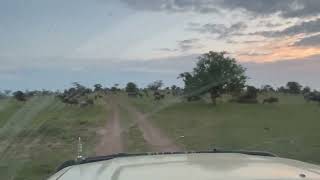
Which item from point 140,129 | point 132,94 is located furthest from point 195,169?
point 132,94

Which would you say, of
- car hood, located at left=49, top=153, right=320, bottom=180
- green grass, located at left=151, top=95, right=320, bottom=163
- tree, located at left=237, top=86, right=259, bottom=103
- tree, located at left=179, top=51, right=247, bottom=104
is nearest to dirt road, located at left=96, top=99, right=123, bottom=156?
green grass, located at left=151, top=95, right=320, bottom=163

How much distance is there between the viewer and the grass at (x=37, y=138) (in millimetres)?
12750

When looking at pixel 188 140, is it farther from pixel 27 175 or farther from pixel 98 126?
pixel 27 175

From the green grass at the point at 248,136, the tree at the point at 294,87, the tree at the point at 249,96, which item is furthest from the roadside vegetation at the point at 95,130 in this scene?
the tree at the point at 294,87

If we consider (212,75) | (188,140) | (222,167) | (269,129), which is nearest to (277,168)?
(222,167)

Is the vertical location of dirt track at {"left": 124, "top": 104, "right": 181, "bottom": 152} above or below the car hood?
below

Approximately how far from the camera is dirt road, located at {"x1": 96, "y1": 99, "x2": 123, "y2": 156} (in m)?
18.8

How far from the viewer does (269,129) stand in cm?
3244

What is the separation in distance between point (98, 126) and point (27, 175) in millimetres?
13371

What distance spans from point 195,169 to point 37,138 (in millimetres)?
20461

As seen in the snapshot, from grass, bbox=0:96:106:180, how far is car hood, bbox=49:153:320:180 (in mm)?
8247

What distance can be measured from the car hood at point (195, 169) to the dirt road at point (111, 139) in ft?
42.8

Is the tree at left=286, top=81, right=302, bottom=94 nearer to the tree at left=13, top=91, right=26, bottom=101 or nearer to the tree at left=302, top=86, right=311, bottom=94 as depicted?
the tree at left=302, top=86, right=311, bottom=94

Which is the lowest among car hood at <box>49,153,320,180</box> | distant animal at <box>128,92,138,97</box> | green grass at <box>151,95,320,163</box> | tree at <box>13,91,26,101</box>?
green grass at <box>151,95,320,163</box>
